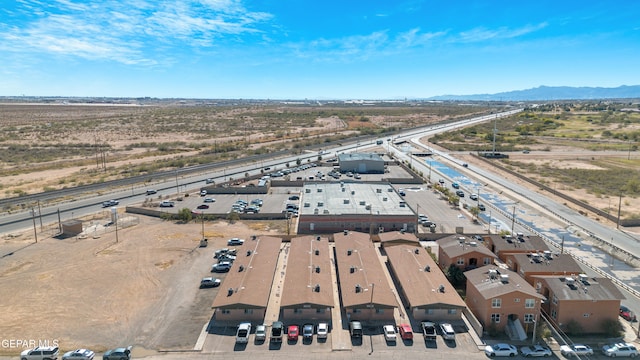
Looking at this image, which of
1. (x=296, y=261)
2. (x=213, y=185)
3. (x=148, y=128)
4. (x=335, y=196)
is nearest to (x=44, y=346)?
(x=296, y=261)

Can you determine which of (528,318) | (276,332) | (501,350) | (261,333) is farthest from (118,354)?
(528,318)

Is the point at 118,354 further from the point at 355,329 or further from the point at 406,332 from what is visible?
the point at 406,332

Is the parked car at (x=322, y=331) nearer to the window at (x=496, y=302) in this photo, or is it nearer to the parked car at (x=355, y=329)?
the parked car at (x=355, y=329)

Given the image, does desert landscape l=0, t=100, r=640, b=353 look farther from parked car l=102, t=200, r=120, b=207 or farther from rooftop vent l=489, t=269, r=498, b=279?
rooftop vent l=489, t=269, r=498, b=279

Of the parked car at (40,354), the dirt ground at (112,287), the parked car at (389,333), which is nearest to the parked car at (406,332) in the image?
the parked car at (389,333)

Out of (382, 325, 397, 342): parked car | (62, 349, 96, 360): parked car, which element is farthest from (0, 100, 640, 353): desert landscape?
(382, 325, 397, 342): parked car
